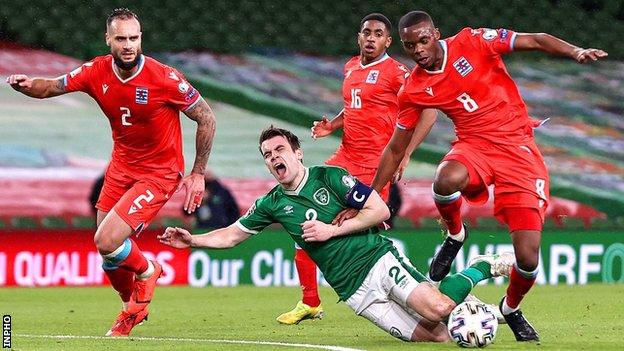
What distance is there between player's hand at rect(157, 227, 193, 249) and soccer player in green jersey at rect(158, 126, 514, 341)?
0.16 meters

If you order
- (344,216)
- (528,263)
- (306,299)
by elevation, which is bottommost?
(306,299)

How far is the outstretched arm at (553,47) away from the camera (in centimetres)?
744

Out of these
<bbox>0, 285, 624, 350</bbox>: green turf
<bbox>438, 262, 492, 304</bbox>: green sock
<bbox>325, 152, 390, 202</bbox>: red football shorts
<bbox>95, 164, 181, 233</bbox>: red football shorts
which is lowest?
<bbox>0, 285, 624, 350</bbox>: green turf

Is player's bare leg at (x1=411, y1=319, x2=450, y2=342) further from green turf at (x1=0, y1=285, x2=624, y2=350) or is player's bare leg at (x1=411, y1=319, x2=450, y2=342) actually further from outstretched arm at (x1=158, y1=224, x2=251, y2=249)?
outstretched arm at (x1=158, y1=224, x2=251, y2=249)

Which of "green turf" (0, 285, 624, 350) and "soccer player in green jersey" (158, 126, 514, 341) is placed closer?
"soccer player in green jersey" (158, 126, 514, 341)

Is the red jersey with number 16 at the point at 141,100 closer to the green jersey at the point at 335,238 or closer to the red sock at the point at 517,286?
the green jersey at the point at 335,238

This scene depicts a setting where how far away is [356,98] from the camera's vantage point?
1098cm

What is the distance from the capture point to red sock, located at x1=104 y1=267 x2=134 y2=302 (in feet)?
31.2

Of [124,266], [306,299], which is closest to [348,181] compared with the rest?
[124,266]

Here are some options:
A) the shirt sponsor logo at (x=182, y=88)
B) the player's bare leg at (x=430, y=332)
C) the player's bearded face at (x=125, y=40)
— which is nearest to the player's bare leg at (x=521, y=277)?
the player's bare leg at (x=430, y=332)

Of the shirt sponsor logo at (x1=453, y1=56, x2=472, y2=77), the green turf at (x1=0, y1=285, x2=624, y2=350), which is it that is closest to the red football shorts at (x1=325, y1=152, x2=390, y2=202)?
the green turf at (x1=0, y1=285, x2=624, y2=350)

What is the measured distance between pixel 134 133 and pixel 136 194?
0.43m

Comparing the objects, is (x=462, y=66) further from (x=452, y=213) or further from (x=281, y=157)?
(x=281, y=157)

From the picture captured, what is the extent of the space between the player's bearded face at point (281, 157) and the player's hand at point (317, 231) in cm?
32
